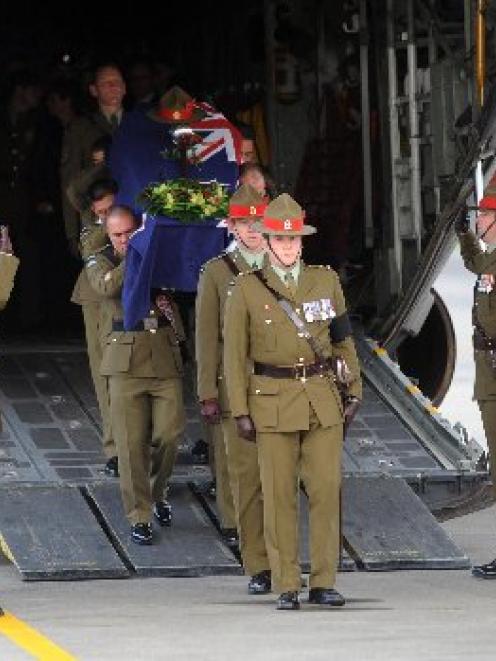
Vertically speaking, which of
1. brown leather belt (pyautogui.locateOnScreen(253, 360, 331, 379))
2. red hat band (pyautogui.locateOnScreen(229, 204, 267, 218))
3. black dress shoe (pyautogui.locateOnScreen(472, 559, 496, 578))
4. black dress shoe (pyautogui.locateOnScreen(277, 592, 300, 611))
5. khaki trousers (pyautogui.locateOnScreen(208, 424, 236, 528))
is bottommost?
black dress shoe (pyautogui.locateOnScreen(472, 559, 496, 578))

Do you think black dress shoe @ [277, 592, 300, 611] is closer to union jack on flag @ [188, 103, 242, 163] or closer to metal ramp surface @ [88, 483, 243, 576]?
metal ramp surface @ [88, 483, 243, 576]

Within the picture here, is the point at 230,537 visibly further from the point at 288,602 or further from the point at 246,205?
the point at 288,602

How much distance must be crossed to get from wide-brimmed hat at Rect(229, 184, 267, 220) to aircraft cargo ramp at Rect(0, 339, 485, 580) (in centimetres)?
168

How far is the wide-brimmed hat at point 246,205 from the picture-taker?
1438 cm

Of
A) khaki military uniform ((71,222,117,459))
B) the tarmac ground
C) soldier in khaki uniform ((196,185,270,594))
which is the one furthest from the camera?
khaki military uniform ((71,222,117,459))

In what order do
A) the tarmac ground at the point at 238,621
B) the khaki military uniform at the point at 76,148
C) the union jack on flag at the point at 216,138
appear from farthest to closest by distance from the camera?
the khaki military uniform at the point at 76,148, the union jack on flag at the point at 216,138, the tarmac ground at the point at 238,621

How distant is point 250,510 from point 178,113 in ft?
10.1

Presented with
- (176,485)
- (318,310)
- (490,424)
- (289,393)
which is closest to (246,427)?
(289,393)

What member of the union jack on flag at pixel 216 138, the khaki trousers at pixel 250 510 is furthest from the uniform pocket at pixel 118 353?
the union jack on flag at pixel 216 138

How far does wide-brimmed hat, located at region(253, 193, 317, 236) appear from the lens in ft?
43.3

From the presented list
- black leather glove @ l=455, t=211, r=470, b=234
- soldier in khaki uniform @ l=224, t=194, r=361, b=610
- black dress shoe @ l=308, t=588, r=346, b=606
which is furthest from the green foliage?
black dress shoe @ l=308, t=588, r=346, b=606

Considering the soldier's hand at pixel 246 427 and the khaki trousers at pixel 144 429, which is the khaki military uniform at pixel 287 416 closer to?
the soldier's hand at pixel 246 427

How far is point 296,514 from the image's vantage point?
1333 centimetres

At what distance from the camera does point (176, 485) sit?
15812 mm
